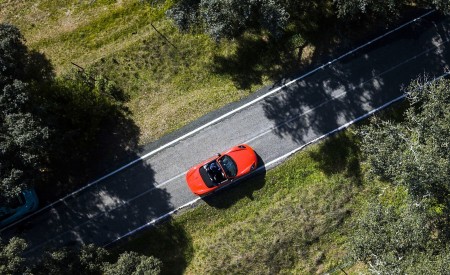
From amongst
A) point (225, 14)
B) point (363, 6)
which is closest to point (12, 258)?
point (225, 14)

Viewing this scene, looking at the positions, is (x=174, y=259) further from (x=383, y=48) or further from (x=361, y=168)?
(x=383, y=48)

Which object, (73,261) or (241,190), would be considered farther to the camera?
(241,190)

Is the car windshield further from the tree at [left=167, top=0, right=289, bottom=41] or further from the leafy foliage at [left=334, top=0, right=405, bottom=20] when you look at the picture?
the leafy foliage at [left=334, top=0, right=405, bottom=20]

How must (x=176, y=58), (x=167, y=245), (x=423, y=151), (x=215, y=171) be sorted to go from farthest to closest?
(x=176, y=58)
(x=167, y=245)
(x=215, y=171)
(x=423, y=151)

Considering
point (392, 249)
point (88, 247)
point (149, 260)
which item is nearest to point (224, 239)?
point (149, 260)

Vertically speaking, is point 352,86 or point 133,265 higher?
point 352,86

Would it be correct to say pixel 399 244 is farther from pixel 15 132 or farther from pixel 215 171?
pixel 15 132
